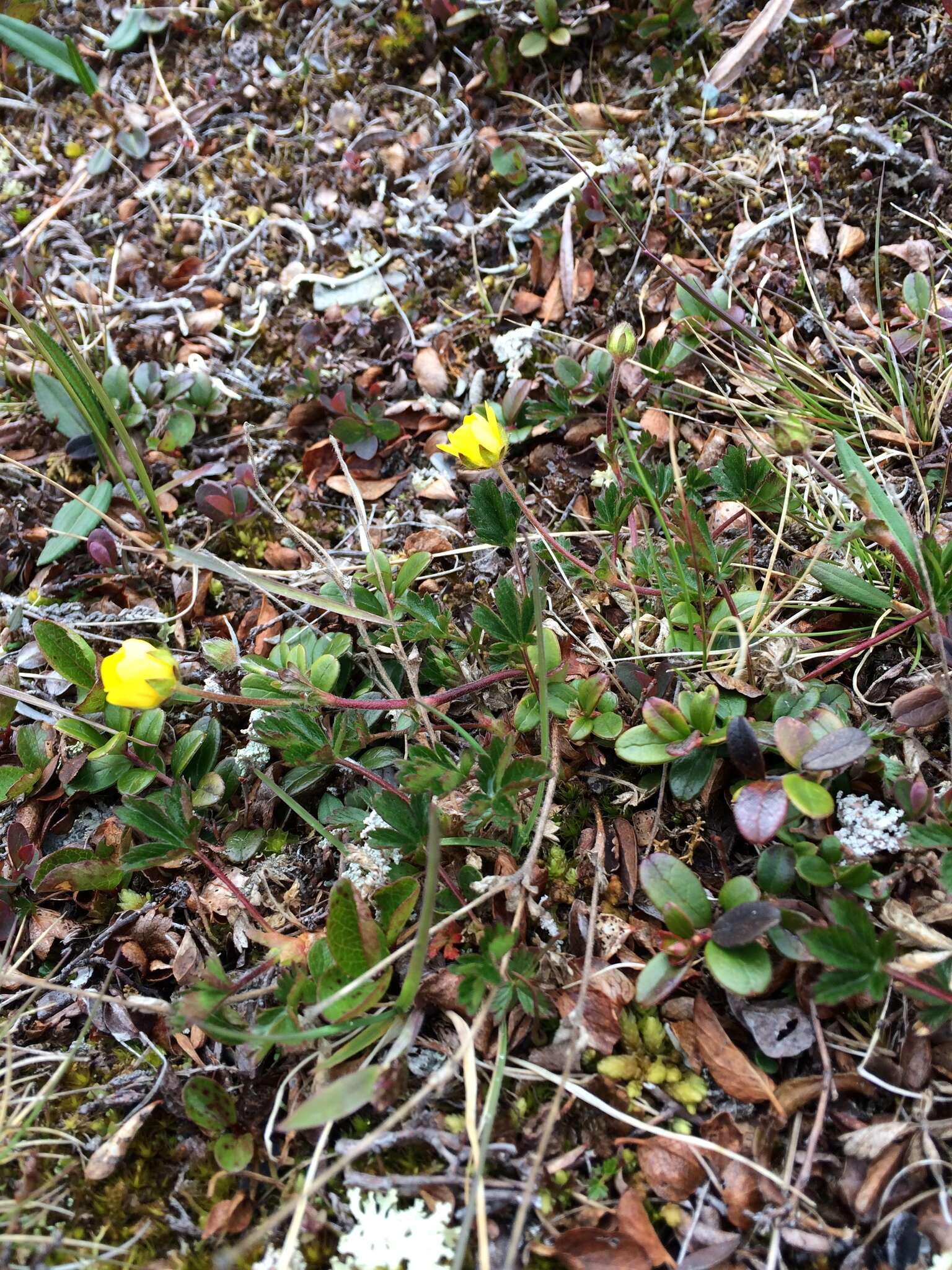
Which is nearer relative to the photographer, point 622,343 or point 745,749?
point 745,749

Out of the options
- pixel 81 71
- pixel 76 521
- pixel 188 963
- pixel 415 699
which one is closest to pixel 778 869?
pixel 415 699

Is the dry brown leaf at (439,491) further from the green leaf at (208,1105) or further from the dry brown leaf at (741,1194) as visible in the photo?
the dry brown leaf at (741,1194)

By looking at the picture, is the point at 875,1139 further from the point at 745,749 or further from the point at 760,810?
the point at 745,749

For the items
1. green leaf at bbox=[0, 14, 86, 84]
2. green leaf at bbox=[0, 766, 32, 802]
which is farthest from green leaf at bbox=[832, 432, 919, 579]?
green leaf at bbox=[0, 14, 86, 84]

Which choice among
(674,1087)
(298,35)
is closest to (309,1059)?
(674,1087)

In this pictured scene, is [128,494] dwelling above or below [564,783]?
above

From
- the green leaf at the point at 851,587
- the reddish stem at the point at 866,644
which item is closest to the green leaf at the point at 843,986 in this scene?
the reddish stem at the point at 866,644

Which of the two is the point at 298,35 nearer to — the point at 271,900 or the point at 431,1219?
the point at 271,900
